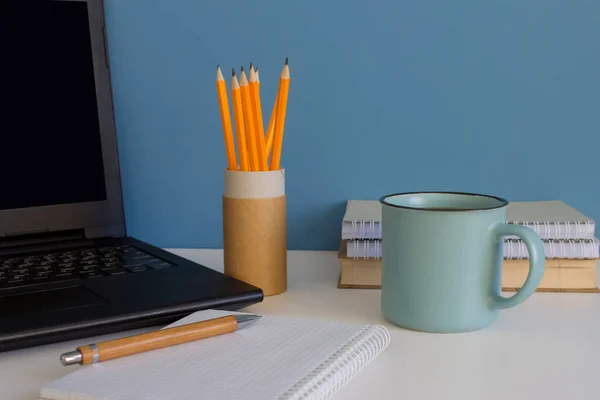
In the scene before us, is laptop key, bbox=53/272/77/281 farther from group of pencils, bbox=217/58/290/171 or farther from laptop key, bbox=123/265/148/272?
group of pencils, bbox=217/58/290/171

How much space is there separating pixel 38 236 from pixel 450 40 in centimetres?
52

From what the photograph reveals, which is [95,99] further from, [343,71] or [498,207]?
[498,207]

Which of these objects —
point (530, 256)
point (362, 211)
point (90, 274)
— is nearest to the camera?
point (530, 256)

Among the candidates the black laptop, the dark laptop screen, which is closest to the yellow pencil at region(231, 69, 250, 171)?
the black laptop

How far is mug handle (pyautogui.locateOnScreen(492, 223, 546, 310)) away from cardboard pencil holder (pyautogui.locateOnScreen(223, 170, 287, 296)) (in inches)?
8.4

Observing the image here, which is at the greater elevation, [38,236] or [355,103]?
[355,103]

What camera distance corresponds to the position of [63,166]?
75 cm

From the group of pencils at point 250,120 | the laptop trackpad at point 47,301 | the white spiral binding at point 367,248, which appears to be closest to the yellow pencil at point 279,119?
the group of pencils at point 250,120

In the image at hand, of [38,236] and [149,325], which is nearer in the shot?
[149,325]

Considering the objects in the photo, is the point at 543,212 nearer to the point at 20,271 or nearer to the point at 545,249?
the point at 545,249

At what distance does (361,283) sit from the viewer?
0.68 metres

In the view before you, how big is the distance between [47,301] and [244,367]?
0.67ft

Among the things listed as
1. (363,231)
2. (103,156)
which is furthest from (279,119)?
(103,156)

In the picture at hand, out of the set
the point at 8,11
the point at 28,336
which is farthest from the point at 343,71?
the point at 28,336
